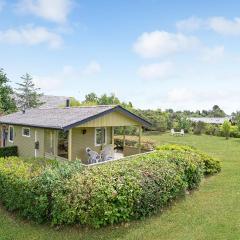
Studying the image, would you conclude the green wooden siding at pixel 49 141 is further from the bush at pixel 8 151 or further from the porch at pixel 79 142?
the bush at pixel 8 151

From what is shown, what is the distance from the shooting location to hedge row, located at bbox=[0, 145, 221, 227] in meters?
8.91

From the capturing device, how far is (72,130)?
18.1 metres

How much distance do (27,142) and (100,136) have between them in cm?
493

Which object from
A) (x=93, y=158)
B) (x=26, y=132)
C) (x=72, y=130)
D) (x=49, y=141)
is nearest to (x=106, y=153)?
(x=93, y=158)

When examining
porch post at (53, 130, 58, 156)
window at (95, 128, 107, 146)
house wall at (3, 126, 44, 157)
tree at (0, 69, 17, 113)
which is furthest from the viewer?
tree at (0, 69, 17, 113)

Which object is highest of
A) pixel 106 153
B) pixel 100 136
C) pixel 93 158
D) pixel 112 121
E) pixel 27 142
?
pixel 112 121

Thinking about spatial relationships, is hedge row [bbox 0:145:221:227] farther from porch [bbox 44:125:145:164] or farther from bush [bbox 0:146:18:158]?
bush [bbox 0:146:18:158]

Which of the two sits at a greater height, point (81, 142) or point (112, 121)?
point (112, 121)

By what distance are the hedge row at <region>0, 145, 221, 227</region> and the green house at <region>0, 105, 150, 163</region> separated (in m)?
4.98

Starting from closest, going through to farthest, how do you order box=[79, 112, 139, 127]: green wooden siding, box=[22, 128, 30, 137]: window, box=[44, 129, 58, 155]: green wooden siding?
1. box=[79, 112, 139, 127]: green wooden siding
2. box=[44, 129, 58, 155]: green wooden siding
3. box=[22, 128, 30, 137]: window

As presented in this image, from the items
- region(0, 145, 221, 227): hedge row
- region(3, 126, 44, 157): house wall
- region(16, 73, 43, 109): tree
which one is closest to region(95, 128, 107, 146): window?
region(3, 126, 44, 157): house wall

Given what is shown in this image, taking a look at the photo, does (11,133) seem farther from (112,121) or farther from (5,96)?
(5,96)

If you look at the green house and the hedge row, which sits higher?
the green house

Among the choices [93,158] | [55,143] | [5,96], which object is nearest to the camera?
[93,158]
